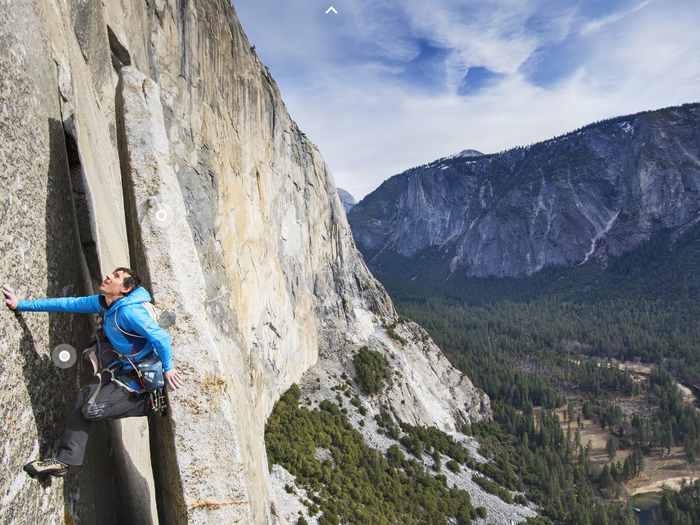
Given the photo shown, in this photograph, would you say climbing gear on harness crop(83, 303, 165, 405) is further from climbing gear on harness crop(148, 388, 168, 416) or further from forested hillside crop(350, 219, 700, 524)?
forested hillside crop(350, 219, 700, 524)

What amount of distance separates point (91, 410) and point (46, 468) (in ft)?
1.99

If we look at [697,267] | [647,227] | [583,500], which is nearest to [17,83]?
[583,500]

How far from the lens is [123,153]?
7.07 m

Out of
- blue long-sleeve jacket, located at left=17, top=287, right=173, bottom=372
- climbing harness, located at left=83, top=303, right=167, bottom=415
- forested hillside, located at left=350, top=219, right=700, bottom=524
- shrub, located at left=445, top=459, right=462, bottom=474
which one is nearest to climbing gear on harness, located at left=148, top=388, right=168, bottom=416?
climbing harness, located at left=83, top=303, right=167, bottom=415

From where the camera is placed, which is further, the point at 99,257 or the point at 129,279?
the point at 99,257

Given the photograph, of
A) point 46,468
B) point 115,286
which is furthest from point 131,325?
point 46,468

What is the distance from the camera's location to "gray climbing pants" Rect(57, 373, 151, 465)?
3.72 metres

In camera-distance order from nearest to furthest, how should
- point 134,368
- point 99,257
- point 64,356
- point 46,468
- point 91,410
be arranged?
point 46,468 → point 91,410 → point 64,356 → point 134,368 → point 99,257

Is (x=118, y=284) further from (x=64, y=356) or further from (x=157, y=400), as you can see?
(x=157, y=400)

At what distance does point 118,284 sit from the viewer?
4.42 metres

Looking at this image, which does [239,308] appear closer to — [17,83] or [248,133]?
[248,133]

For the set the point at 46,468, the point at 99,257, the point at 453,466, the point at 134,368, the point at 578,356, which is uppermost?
the point at 99,257

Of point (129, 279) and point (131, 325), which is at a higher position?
point (129, 279)

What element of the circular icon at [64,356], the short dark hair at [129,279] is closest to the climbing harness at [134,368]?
the circular icon at [64,356]
